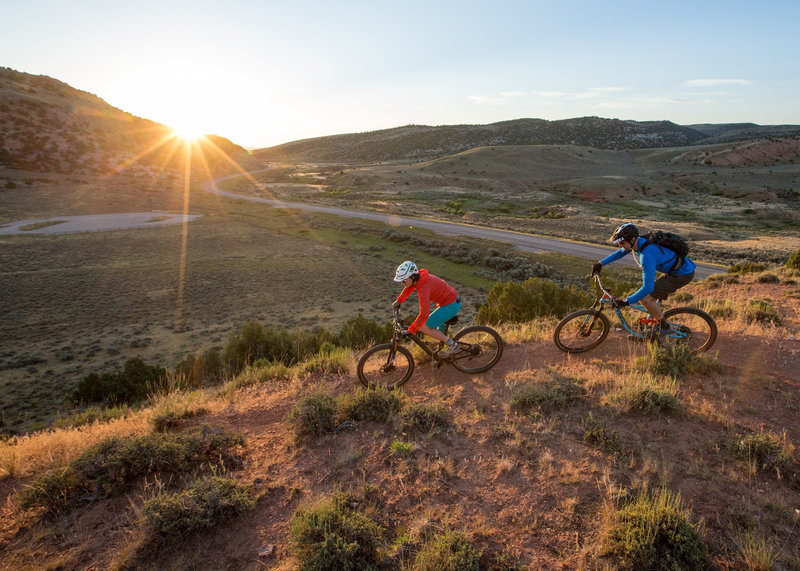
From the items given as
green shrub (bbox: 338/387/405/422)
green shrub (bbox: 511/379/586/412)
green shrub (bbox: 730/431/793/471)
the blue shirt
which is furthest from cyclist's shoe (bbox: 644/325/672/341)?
green shrub (bbox: 338/387/405/422)

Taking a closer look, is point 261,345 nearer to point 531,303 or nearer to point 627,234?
point 531,303

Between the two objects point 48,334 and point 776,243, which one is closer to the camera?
point 48,334

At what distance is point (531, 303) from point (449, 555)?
11.9m

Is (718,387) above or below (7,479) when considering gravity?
above

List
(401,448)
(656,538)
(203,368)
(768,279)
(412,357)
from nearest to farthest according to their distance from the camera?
(656,538)
(401,448)
(412,357)
(768,279)
(203,368)

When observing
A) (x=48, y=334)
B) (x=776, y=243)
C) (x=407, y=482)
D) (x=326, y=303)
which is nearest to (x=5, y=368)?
(x=48, y=334)

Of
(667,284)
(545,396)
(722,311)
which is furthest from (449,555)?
(722,311)

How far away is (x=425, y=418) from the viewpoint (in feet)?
17.7

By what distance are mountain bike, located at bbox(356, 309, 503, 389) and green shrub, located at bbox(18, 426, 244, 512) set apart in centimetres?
246

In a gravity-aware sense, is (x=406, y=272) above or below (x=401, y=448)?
above

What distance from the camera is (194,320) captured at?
21.0m

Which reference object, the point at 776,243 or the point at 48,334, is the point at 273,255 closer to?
the point at 48,334

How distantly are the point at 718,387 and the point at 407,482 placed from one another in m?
4.83

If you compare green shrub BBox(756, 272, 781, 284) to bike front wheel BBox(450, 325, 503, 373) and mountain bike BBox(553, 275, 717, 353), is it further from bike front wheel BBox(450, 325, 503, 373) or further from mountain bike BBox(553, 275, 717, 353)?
bike front wheel BBox(450, 325, 503, 373)
